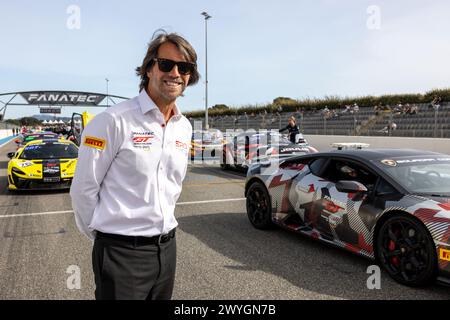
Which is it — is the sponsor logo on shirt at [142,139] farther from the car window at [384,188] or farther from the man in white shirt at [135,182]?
the car window at [384,188]

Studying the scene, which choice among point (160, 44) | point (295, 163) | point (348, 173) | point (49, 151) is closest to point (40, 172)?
point (49, 151)

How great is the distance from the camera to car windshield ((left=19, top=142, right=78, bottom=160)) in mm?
10018

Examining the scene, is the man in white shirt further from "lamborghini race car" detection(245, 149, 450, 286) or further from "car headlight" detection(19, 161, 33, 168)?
"car headlight" detection(19, 161, 33, 168)

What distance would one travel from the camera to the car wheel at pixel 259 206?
6.04m

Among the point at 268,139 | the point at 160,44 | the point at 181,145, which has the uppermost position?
the point at 160,44

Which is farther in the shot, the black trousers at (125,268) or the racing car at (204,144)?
the racing car at (204,144)

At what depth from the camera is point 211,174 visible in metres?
13.3

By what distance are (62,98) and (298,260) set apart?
145 feet

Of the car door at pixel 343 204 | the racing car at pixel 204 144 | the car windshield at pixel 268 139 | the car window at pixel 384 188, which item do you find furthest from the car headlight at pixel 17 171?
the racing car at pixel 204 144

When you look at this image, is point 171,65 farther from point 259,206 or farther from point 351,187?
point 259,206

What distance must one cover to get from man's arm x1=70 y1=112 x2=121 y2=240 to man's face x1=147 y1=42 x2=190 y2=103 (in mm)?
296

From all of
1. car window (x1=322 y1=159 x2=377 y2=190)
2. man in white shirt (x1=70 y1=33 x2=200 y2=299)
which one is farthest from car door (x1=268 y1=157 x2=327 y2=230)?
man in white shirt (x1=70 y1=33 x2=200 y2=299)

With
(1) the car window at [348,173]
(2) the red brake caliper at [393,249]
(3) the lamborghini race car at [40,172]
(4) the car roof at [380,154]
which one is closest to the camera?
(2) the red brake caliper at [393,249]

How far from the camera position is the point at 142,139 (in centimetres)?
196
